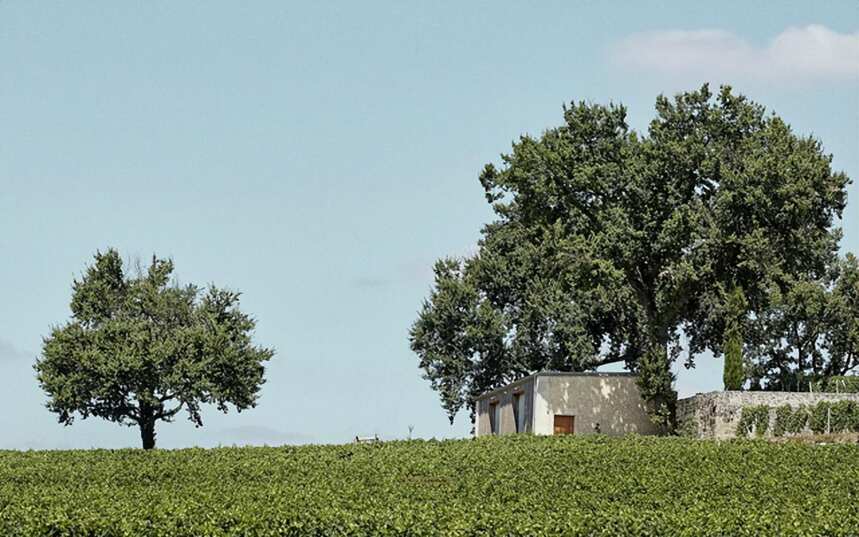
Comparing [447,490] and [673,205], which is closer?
[447,490]

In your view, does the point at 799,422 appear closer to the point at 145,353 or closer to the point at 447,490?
the point at 447,490

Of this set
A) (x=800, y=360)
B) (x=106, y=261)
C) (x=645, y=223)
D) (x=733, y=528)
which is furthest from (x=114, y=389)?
(x=733, y=528)

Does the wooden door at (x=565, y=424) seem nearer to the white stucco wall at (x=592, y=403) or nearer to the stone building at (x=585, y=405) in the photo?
the stone building at (x=585, y=405)

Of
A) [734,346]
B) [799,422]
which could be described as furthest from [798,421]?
[734,346]

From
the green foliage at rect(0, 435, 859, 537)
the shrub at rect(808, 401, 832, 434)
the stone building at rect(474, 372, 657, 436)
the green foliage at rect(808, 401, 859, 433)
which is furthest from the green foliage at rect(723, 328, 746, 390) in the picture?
the green foliage at rect(0, 435, 859, 537)

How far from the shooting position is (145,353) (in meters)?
56.1

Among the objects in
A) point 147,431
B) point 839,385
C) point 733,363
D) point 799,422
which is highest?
point 733,363

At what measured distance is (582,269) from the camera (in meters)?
48.6

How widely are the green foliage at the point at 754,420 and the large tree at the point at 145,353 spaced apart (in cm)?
2396

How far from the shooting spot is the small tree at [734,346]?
4769cm

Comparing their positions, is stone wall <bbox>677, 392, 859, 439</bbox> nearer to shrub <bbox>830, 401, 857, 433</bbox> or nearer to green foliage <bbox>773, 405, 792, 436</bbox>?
green foliage <bbox>773, 405, 792, 436</bbox>

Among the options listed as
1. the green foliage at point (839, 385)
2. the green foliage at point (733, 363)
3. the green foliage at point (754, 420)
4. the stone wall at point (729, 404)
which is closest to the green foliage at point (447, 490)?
the green foliage at point (754, 420)

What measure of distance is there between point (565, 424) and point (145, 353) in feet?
62.6

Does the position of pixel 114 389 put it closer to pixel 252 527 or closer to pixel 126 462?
pixel 126 462
